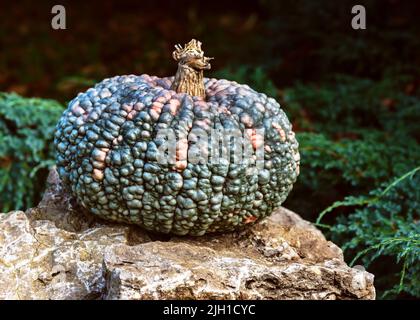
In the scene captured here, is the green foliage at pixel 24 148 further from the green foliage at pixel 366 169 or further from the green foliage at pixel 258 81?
the green foliage at pixel 366 169

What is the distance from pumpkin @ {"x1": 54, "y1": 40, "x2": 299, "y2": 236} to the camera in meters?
2.27

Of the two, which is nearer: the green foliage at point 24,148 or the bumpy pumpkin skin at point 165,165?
the bumpy pumpkin skin at point 165,165

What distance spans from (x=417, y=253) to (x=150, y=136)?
112 centimetres

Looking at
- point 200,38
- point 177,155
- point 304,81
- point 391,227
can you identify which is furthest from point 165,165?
point 200,38

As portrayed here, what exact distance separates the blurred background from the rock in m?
0.27

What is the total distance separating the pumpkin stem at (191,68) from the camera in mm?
2408

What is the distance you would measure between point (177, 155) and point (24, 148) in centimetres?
139

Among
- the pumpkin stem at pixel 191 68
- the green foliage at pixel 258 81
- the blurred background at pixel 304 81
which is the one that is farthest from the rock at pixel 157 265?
the green foliage at pixel 258 81

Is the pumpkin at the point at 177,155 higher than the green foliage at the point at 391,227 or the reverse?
higher

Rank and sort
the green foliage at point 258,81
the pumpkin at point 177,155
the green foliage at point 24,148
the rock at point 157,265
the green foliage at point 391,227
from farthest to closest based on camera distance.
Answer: the green foliage at point 258,81 → the green foliage at point 24,148 → the green foliage at point 391,227 → the pumpkin at point 177,155 → the rock at point 157,265

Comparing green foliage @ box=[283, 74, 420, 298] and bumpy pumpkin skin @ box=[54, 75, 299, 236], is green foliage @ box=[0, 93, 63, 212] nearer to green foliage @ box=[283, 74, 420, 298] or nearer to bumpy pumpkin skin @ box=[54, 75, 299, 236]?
bumpy pumpkin skin @ box=[54, 75, 299, 236]

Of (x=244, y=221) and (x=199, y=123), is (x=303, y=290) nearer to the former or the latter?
(x=244, y=221)

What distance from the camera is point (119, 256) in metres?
2.07
